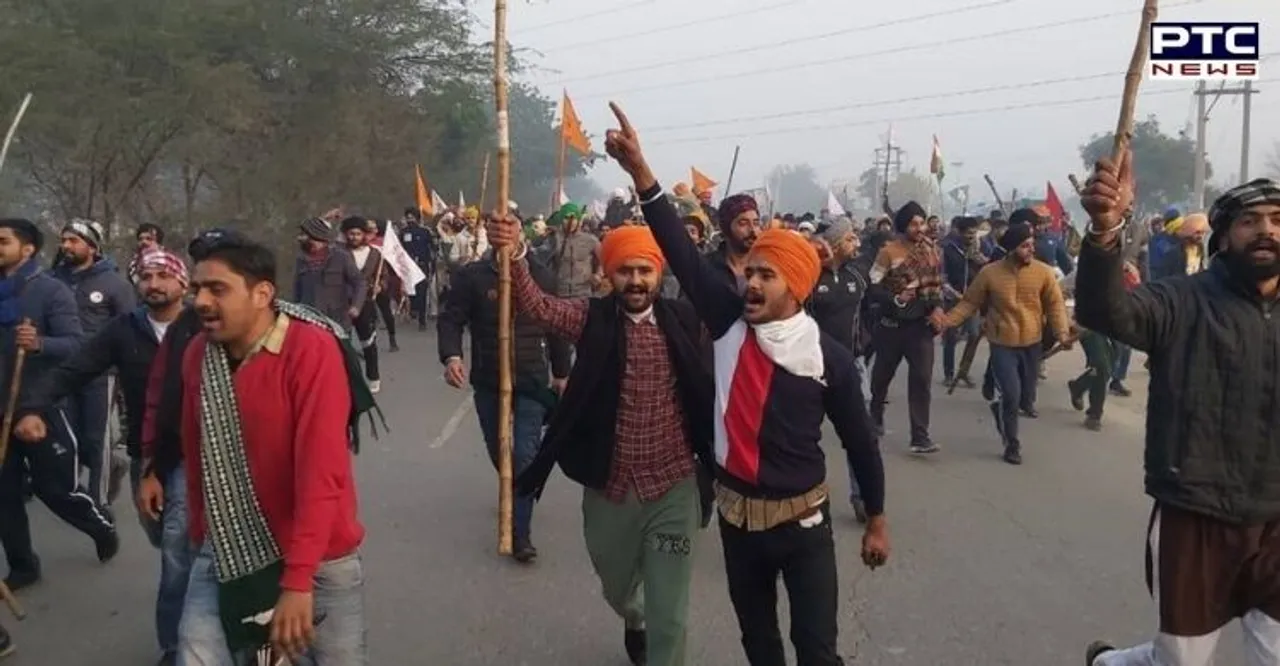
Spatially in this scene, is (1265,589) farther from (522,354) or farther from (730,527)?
(522,354)

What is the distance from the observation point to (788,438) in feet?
12.8

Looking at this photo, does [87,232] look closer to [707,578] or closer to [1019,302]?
[707,578]

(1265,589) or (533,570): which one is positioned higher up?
(1265,589)

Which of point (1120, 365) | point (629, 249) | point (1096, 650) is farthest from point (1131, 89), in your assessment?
point (1120, 365)

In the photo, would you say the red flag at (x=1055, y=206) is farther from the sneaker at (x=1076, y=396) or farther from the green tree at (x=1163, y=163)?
the green tree at (x=1163, y=163)

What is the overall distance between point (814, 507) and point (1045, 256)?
10.6 m

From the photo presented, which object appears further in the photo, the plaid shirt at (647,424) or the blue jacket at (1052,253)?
the blue jacket at (1052,253)

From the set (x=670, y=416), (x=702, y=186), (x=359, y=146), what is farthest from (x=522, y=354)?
(x=359, y=146)

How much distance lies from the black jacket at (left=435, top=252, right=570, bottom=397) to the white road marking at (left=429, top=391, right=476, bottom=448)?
2.46 meters

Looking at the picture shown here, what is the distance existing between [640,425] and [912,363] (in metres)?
4.69

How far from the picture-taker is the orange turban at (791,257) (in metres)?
3.92

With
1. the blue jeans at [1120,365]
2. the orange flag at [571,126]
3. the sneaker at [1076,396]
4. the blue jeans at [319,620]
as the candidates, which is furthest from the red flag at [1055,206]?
the blue jeans at [319,620]

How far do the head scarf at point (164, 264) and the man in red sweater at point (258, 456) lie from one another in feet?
5.28

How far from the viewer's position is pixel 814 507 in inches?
155
